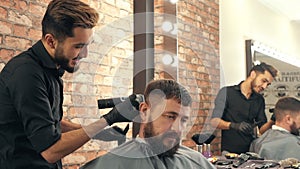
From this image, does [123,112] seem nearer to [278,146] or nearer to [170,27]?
[278,146]

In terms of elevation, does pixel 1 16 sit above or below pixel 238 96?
above

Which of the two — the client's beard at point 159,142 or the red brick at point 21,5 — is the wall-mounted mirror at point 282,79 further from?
the red brick at point 21,5

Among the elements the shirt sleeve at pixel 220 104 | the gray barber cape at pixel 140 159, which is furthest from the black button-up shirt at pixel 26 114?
the shirt sleeve at pixel 220 104

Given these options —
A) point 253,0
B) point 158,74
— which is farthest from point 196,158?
point 253,0

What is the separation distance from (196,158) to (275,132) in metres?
0.83

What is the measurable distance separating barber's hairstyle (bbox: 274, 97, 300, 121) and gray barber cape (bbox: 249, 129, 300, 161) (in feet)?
0.42

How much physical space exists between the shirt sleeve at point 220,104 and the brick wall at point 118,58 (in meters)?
0.05

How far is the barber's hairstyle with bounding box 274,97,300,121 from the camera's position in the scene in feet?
8.31

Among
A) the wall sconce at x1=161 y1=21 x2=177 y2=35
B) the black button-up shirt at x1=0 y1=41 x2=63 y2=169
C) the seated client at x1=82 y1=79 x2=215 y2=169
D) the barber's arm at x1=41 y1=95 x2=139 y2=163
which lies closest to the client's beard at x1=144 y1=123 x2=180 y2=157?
the seated client at x1=82 y1=79 x2=215 y2=169

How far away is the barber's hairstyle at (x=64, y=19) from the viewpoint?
158 centimetres

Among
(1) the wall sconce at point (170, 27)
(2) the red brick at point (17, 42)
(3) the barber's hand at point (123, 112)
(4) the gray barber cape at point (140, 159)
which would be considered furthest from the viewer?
(1) the wall sconce at point (170, 27)

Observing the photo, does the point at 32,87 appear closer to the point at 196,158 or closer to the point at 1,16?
the point at 1,16

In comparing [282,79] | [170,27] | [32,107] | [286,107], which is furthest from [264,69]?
[32,107]

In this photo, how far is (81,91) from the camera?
101 inches
